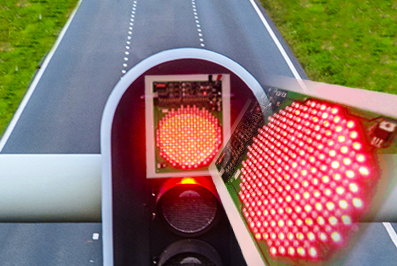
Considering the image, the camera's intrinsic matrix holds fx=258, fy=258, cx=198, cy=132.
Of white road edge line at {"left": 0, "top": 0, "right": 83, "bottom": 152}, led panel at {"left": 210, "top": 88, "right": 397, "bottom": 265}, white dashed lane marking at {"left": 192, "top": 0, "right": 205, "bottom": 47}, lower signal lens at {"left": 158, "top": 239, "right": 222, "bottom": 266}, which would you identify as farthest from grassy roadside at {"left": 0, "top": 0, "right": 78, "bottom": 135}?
led panel at {"left": 210, "top": 88, "right": 397, "bottom": 265}

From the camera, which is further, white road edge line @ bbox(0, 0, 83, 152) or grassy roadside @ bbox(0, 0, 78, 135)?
grassy roadside @ bbox(0, 0, 78, 135)

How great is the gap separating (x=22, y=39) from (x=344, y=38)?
4988 millimetres

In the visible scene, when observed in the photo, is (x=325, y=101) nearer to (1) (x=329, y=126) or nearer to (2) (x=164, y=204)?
(1) (x=329, y=126)

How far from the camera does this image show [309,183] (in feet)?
1.74

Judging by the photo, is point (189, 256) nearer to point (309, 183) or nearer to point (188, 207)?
point (188, 207)

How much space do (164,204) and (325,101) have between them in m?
0.81

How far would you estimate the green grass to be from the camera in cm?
368

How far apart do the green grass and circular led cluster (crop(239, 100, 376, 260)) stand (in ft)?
11.1

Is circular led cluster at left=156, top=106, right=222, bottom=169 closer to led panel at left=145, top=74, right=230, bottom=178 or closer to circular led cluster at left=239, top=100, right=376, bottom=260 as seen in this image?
led panel at left=145, top=74, right=230, bottom=178

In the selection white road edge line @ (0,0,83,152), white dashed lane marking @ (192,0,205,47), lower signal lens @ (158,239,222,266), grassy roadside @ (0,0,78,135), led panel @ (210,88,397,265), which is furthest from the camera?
white dashed lane marking @ (192,0,205,47)

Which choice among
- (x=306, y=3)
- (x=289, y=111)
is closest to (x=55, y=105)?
(x=289, y=111)

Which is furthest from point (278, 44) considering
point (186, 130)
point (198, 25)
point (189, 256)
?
point (189, 256)

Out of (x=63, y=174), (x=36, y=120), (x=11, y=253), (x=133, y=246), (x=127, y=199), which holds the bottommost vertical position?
(x=11, y=253)

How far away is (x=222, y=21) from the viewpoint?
427 centimetres
